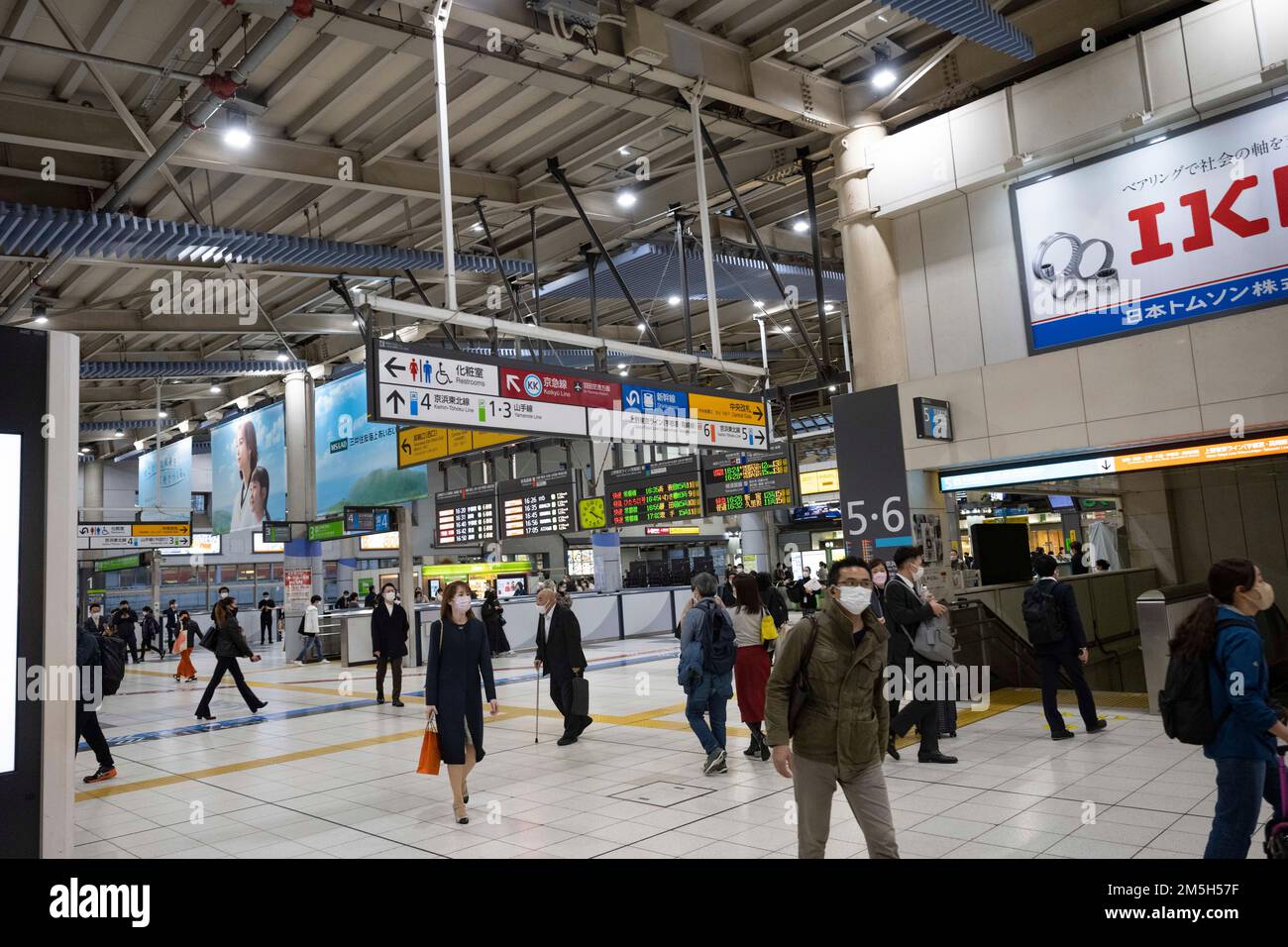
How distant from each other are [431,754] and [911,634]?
3729 millimetres

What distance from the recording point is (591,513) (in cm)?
1738

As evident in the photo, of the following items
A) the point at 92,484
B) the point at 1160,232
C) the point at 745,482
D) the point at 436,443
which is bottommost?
the point at 745,482

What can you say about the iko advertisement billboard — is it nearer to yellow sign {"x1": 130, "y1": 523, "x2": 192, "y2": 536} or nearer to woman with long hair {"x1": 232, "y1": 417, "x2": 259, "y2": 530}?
woman with long hair {"x1": 232, "y1": 417, "x2": 259, "y2": 530}

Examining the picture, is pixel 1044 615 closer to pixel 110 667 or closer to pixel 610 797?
pixel 610 797

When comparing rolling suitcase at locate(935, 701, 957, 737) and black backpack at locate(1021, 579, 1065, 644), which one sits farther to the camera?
rolling suitcase at locate(935, 701, 957, 737)

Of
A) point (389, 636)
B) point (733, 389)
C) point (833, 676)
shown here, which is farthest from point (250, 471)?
point (833, 676)

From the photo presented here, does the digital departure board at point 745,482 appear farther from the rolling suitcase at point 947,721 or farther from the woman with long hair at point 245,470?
the woman with long hair at point 245,470

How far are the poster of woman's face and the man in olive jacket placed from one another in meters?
16.1

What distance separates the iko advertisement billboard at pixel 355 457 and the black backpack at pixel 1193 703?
1279cm

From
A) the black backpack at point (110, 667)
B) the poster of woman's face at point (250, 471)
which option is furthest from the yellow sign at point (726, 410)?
the poster of woman's face at point (250, 471)

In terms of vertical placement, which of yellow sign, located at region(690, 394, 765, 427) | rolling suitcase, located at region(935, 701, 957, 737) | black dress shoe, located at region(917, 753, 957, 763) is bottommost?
black dress shoe, located at region(917, 753, 957, 763)

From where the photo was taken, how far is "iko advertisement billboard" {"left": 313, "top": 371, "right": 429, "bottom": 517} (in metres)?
15.2

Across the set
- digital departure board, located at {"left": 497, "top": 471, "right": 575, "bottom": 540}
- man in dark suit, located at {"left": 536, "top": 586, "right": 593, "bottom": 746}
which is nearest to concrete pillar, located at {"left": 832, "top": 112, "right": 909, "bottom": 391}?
man in dark suit, located at {"left": 536, "top": 586, "right": 593, "bottom": 746}
